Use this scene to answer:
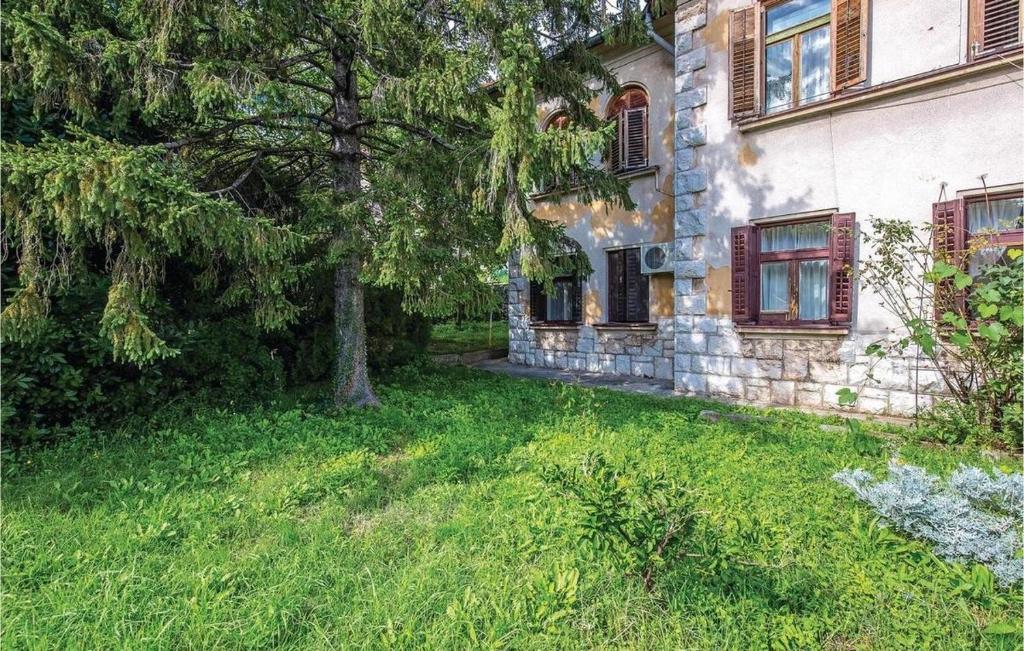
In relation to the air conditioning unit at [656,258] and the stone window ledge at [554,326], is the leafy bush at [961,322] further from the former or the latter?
the stone window ledge at [554,326]

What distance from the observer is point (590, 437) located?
4.41 m

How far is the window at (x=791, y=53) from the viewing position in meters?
5.32

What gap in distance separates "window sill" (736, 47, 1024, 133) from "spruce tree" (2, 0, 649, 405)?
189cm

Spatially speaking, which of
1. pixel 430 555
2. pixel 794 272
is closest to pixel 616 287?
pixel 794 272

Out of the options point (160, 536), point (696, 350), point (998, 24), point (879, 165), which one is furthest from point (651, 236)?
point (160, 536)

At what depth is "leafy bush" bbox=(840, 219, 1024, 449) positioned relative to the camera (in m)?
3.82

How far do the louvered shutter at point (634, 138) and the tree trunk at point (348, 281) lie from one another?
4717mm

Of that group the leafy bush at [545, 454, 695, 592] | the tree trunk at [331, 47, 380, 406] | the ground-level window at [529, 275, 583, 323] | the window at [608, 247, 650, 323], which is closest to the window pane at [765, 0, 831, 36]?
the window at [608, 247, 650, 323]

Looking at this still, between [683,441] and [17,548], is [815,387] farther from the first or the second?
[17,548]

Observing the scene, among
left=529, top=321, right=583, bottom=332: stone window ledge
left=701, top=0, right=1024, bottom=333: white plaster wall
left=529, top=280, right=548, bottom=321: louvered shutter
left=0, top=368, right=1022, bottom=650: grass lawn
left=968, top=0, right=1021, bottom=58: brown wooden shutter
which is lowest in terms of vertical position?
left=0, top=368, right=1022, bottom=650: grass lawn

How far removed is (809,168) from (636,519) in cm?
540

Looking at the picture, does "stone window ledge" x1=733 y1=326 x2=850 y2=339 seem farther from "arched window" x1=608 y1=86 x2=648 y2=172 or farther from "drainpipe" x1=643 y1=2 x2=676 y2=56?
"drainpipe" x1=643 y1=2 x2=676 y2=56

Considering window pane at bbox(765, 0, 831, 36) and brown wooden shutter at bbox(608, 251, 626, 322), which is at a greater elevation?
window pane at bbox(765, 0, 831, 36)

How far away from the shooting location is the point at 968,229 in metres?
4.81
